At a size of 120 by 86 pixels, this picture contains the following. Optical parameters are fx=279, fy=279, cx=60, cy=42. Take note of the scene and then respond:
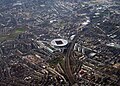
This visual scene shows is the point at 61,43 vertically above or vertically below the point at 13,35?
above

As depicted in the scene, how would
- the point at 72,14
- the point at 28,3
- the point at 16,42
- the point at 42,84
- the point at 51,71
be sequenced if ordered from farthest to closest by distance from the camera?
the point at 28,3, the point at 72,14, the point at 16,42, the point at 51,71, the point at 42,84

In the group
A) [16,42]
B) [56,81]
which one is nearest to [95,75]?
[56,81]

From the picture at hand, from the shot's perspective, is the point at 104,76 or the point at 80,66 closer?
the point at 104,76

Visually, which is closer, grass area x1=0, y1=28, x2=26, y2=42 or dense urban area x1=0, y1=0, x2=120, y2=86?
dense urban area x1=0, y1=0, x2=120, y2=86

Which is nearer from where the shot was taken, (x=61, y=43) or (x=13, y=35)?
(x=61, y=43)

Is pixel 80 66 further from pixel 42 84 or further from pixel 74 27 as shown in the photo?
pixel 74 27

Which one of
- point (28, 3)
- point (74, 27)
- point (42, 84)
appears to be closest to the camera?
point (42, 84)

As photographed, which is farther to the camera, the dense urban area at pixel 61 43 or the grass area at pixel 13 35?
the grass area at pixel 13 35

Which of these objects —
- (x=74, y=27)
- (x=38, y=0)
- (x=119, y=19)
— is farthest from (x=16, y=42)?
(x=38, y=0)
